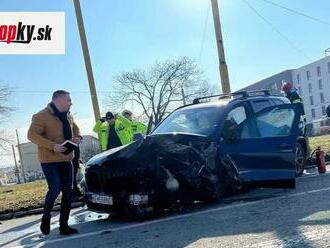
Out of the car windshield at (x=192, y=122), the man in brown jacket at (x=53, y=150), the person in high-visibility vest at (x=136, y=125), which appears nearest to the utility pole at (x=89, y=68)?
the person in high-visibility vest at (x=136, y=125)

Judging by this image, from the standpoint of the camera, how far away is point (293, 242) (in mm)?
5055

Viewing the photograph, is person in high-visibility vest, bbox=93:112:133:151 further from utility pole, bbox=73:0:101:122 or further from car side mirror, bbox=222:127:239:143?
car side mirror, bbox=222:127:239:143

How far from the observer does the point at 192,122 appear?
8.56 m

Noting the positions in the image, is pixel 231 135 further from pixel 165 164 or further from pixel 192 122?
pixel 165 164

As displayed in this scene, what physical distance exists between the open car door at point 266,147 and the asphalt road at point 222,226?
302 millimetres

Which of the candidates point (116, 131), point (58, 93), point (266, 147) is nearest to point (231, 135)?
point (266, 147)

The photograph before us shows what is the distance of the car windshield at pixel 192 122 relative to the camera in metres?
8.19

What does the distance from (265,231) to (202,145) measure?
2268mm

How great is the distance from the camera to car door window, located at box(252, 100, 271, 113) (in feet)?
29.3

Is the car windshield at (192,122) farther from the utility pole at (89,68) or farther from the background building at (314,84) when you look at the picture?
the background building at (314,84)

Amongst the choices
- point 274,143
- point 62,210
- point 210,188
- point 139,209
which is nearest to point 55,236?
point 62,210

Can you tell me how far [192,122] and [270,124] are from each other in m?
1.30

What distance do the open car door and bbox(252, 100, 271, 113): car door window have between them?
0.32m

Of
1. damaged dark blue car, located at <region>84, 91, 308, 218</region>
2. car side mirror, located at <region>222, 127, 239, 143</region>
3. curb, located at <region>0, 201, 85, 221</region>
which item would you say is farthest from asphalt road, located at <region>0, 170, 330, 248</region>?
curb, located at <region>0, 201, 85, 221</region>
